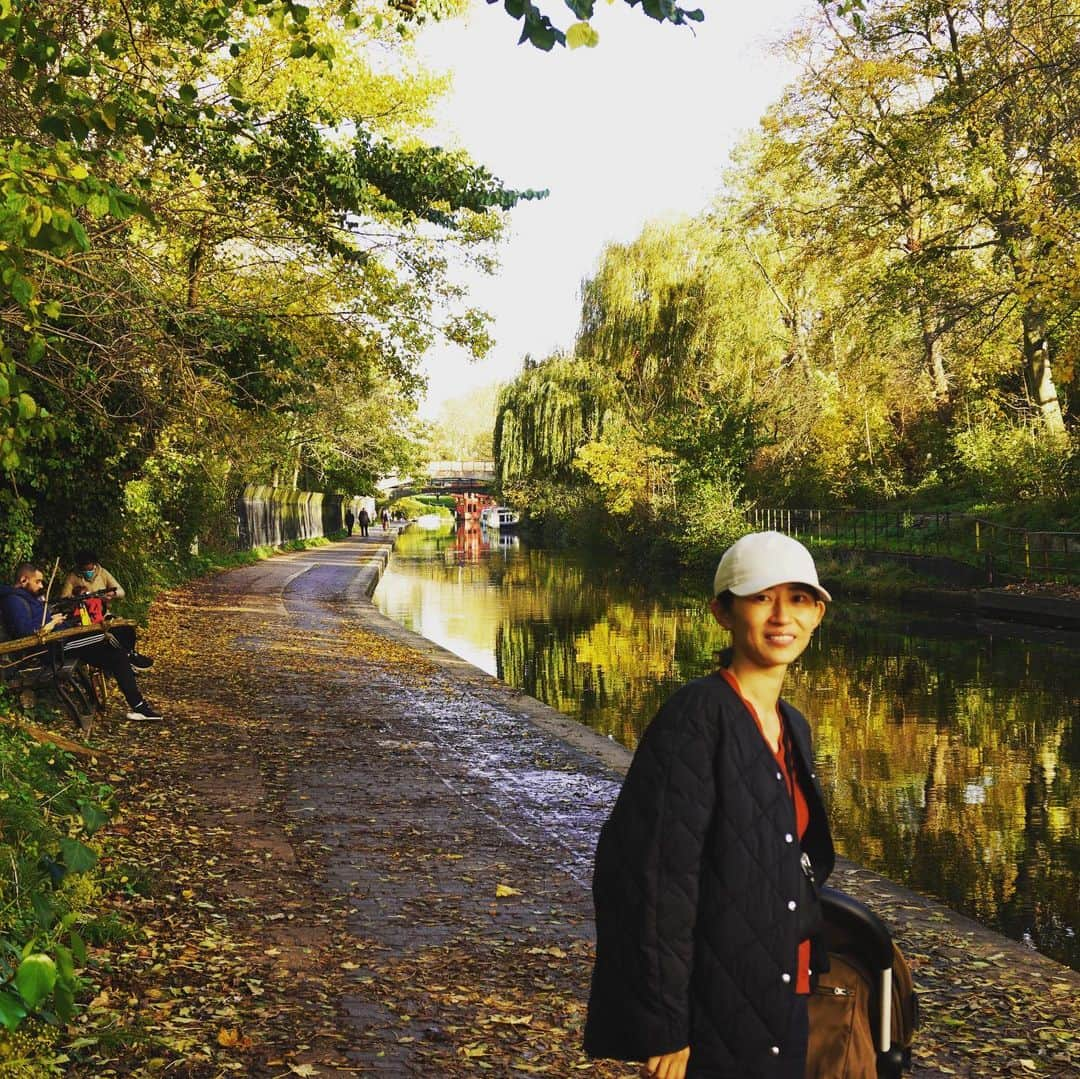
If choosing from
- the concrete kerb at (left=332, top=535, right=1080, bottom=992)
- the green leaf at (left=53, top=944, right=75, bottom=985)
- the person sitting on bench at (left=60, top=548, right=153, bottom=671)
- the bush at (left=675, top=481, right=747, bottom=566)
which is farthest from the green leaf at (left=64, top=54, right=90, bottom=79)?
the bush at (left=675, top=481, right=747, bottom=566)

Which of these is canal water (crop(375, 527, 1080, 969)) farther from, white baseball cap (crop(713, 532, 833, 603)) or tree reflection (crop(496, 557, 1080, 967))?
white baseball cap (crop(713, 532, 833, 603))

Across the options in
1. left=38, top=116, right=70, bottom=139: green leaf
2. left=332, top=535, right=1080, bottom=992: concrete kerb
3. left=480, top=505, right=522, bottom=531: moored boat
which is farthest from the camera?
left=480, top=505, right=522, bottom=531: moored boat

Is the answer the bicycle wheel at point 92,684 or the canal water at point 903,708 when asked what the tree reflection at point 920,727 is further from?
the bicycle wheel at point 92,684

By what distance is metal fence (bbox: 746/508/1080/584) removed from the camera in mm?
23797

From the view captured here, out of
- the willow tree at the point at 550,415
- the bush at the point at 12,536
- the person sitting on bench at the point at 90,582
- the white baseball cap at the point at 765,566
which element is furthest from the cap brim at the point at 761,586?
the willow tree at the point at 550,415

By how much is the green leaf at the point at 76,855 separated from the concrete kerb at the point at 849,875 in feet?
12.3

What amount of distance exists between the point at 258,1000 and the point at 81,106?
3686mm

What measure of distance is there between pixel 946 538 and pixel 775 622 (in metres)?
26.9

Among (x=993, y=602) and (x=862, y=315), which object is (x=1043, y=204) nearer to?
(x=993, y=602)

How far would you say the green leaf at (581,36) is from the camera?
156 inches

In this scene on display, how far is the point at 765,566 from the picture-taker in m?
2.58

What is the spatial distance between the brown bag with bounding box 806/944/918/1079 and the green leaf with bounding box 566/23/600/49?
108 inches

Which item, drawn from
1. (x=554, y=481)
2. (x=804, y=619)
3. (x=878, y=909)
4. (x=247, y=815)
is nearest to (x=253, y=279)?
(x=247, y=815)

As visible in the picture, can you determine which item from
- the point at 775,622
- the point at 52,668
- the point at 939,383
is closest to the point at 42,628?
the point at 52,668
